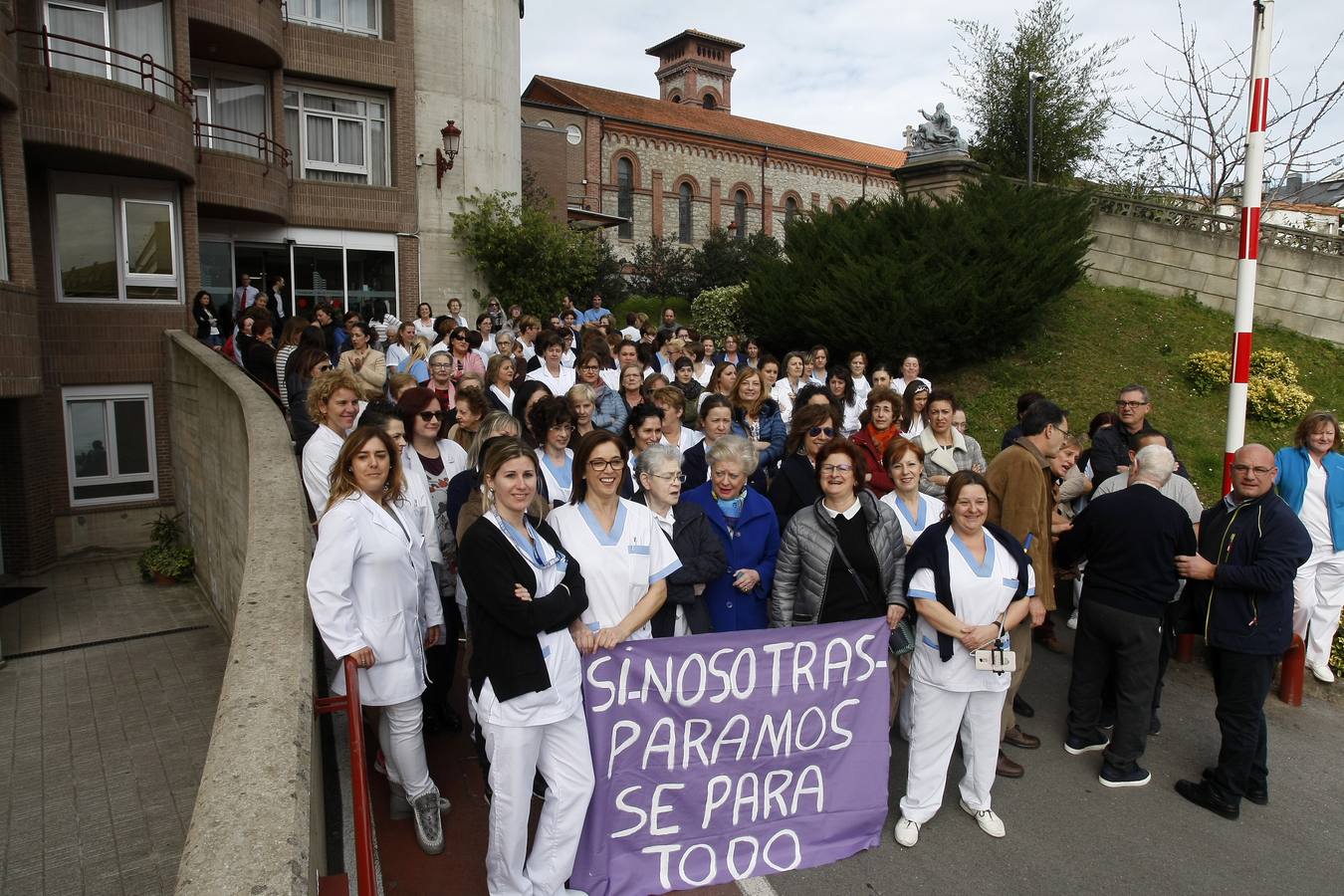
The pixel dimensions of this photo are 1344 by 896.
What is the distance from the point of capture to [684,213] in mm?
52000

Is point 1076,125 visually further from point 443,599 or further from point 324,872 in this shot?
point 324,872

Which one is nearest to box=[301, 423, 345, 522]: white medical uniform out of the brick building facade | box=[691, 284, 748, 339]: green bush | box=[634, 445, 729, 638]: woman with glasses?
box=[634, 445, 729, 638]: woman with glasses

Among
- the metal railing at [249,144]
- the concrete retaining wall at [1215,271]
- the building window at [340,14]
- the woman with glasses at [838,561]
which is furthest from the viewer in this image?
the building window at [340,14]

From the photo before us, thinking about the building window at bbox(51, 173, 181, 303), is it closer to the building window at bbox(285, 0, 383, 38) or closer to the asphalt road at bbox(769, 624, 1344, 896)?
the building window at bbox(285, 0, 383, 38)

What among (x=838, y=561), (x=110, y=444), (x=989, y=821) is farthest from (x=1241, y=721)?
(x=110, y=444)

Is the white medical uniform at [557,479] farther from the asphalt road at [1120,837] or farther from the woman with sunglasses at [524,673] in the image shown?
the asphalt road at [1120,837]

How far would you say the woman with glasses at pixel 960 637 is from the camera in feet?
15.3

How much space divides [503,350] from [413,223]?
516 inches

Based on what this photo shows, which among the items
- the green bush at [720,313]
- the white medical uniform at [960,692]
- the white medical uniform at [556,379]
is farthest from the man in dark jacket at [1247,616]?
the green bush at [720,313]

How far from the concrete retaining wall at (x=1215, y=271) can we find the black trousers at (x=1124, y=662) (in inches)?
455

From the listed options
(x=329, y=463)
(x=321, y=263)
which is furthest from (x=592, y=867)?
(x=321, y=263)

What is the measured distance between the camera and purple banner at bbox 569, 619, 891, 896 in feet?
14.0

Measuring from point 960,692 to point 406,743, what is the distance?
112 inches

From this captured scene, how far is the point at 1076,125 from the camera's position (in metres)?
21.3
